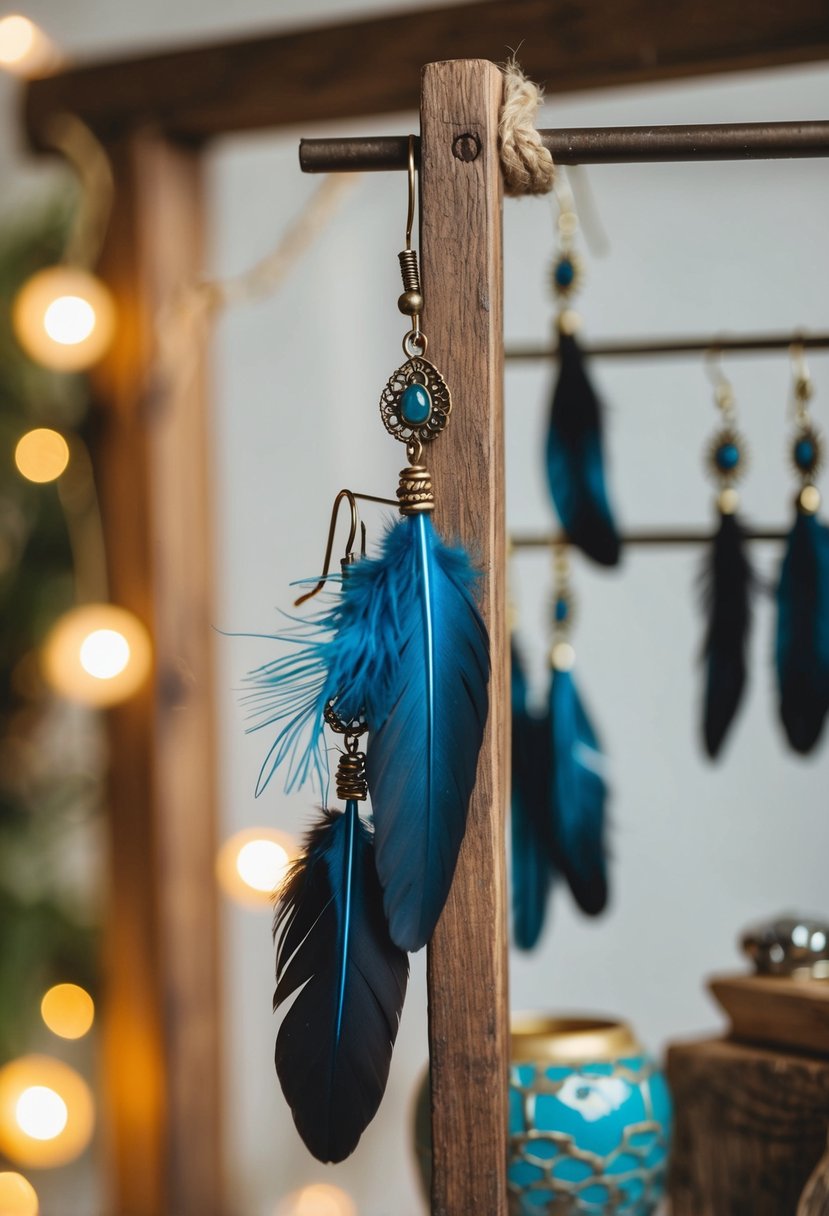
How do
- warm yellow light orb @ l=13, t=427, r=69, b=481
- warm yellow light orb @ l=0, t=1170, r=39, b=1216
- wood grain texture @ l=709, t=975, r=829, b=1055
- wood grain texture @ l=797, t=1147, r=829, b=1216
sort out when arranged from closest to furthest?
1. wood grain texture @ l=797, t=1147, r=829, b=1216
2. wood grain texture @ l=709, t=975, r=829, b=1055
3. warm yellow light orb @ l=0, t=1170, r=39, b=1216
4. warm yellow light orb @ l=13, t=427, r=69, b=481

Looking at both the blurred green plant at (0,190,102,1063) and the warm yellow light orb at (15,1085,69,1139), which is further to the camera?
the blurred green plant at (0,190,102,1063)

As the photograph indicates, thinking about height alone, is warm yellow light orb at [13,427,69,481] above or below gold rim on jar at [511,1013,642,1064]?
above

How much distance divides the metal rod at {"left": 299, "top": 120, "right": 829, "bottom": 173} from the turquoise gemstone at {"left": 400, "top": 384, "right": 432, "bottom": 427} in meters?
0.14

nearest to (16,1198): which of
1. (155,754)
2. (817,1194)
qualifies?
(155,754)

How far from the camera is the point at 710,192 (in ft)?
4.59

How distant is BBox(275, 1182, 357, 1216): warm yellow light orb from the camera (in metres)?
1.56

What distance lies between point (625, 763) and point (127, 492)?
0.69 meters

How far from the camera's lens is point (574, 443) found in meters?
0.95

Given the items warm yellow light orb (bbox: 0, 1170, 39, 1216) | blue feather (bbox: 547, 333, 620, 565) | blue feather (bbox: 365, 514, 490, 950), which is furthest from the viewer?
warm yellow light orb (bbox: 0, 1170, 39, 1216)

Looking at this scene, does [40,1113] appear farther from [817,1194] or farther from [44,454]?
[817,1194]

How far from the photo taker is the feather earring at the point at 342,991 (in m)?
0.62

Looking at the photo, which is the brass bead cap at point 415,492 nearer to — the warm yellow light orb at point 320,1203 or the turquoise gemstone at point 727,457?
the turquoise gemstone at point 727,457

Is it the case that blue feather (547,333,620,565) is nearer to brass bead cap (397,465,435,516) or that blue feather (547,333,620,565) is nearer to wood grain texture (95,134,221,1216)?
brass bead cap (397,465,435,516)

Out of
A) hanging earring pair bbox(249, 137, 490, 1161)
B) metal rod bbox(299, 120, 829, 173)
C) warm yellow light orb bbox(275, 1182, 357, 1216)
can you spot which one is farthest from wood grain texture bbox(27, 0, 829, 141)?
warm yellow light orb bbox(275, 1182, 357, 1216)
